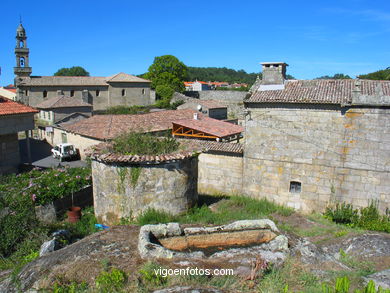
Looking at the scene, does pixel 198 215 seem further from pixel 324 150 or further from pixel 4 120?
pixel 4 120

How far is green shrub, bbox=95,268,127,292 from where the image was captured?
4512 millimetres

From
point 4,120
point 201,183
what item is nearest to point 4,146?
point 4,120

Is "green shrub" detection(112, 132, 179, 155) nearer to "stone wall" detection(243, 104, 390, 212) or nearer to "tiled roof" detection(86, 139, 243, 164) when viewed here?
"tiled roof" detection(86, 139, 243, 164)

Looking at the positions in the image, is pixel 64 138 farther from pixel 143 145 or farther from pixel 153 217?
pixel 153 217

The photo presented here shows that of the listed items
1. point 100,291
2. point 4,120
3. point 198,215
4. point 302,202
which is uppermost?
point 4,120

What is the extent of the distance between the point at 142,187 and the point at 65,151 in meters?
17.6

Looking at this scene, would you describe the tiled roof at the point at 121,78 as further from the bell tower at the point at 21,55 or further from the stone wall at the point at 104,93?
the bell tower at the point at 21,55

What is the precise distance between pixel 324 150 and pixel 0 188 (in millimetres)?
12878


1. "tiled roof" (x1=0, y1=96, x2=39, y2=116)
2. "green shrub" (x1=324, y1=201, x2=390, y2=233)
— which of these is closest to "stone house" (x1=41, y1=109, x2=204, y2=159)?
"tiled roof" (x1=0, y1=96, x2=39, y2=116)

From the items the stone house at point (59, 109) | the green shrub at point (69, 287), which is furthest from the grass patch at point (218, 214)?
the stone house at point (59, 109)

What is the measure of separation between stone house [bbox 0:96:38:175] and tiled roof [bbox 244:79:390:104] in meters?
12.5

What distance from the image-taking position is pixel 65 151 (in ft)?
81.0

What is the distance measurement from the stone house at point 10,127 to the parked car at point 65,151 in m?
5.83

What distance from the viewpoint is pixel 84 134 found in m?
23.8
